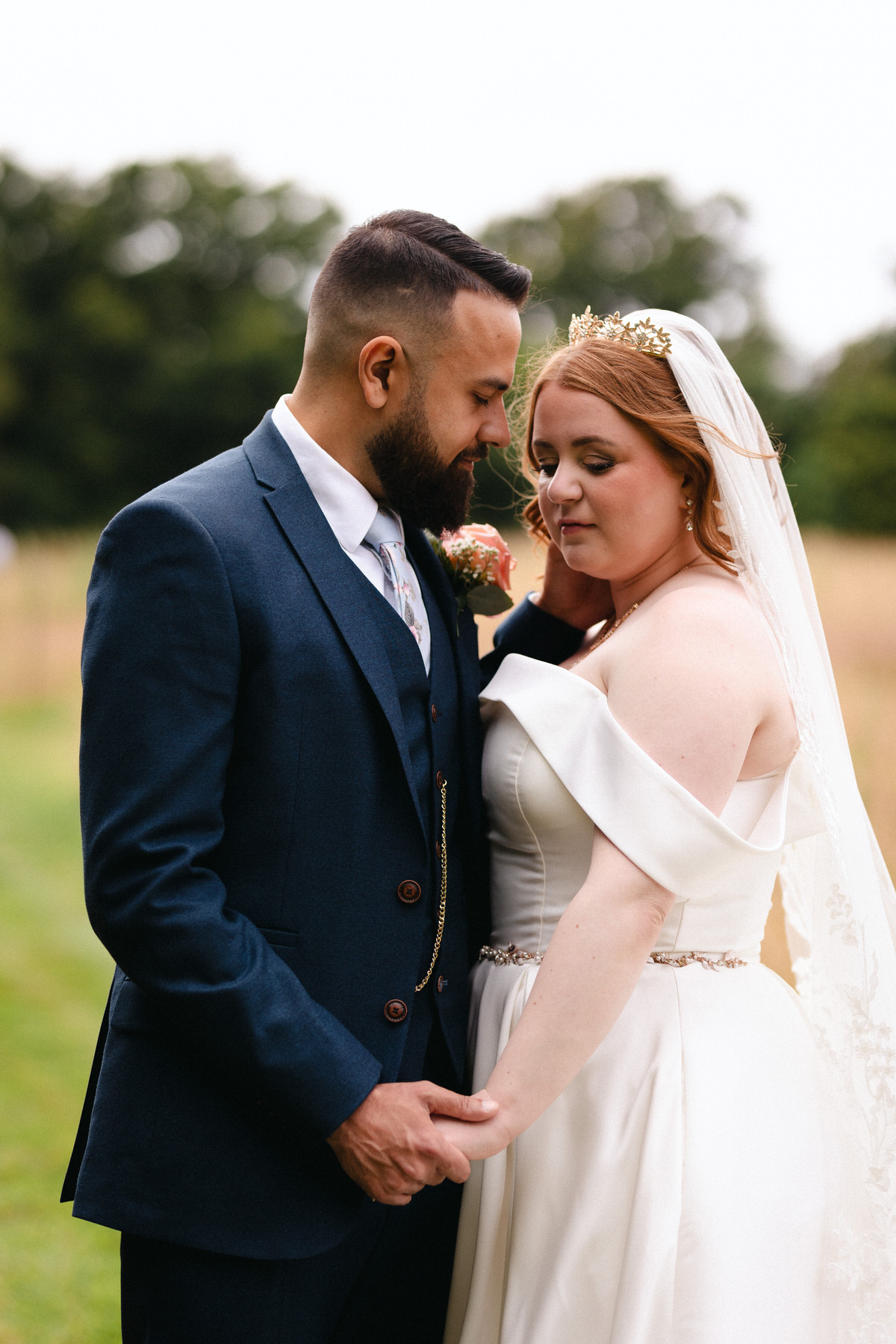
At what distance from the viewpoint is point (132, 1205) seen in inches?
84.3

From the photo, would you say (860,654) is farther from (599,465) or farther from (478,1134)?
(478,1134)

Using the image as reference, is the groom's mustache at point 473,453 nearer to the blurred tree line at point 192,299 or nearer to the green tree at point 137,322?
the blurred tree line at point 192,299

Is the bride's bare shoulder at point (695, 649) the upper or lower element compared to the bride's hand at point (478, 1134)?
upper

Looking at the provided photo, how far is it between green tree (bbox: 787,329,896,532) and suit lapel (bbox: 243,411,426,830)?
20741mm

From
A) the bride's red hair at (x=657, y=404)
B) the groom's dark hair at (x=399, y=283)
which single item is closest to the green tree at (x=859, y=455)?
the bride's red hair at (x=657, y=404)

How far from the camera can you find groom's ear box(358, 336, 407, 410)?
245 centimetres

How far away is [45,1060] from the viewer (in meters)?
6.02

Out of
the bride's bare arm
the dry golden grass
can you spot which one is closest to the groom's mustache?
the bride's bare arm

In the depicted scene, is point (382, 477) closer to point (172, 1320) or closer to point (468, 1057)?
point (468, 1057)

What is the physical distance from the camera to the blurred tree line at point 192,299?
32.0m

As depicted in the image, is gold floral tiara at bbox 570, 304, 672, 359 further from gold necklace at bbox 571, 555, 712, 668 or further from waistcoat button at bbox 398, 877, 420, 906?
waistcoat button at bbox 398, 877, 420, 906

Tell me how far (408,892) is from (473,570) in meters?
0.94

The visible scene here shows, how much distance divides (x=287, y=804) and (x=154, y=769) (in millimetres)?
271

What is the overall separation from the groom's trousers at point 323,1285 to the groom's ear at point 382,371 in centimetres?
126
